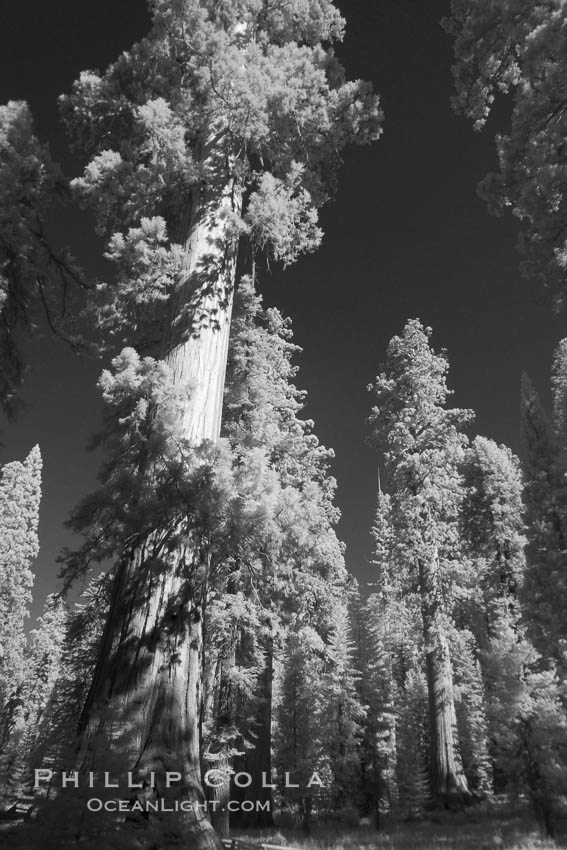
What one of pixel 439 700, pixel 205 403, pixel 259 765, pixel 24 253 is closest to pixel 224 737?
pixel 259 765

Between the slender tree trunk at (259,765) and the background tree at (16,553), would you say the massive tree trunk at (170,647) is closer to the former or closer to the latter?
the slender tree trunk at (259,765)

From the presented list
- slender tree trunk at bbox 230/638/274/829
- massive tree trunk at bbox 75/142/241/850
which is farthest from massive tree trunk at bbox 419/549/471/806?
massive tree trunk at bbox 75/142/241/850

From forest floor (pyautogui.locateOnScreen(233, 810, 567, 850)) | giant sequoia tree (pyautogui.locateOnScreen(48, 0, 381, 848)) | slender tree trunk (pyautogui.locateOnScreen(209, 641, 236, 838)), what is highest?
giant sequoia tree (pyautogui.locateOnScreen(48, 0, 381, 848))

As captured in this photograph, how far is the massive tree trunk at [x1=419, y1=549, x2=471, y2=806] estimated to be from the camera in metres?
13.9

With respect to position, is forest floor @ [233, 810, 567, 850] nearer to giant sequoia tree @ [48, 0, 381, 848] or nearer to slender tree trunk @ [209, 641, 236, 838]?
slender tree trunk @ [209, 641, 236, 838]

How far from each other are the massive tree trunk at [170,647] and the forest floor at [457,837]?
807 cm

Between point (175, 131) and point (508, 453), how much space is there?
88.8 ft

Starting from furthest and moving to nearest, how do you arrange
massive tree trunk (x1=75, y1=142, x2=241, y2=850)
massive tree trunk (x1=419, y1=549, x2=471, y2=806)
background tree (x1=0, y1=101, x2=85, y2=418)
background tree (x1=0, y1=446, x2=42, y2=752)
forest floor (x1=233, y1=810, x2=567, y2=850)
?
background tree (x1=0, y1=446, x2=42, y2=752) → massive tree trunk (x1=419, y1=549, x2=471, y2=806) → forest floor (x1=233, y1=810, x2=567, y2=850) → background tree (x1=0, y1=101, x2=85, y2=418) → massive tree trunk (x1=75, y1=142, x2=241, y2=850)

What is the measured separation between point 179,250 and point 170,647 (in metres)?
3.92

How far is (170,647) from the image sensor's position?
354 centimetres

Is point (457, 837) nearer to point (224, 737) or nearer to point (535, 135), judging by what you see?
point (224, 737)

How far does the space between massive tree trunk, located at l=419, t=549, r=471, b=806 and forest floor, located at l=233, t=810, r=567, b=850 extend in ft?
2.73

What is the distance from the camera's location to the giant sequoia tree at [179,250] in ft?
11.3

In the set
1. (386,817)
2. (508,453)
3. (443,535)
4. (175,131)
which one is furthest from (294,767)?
(175,131)
